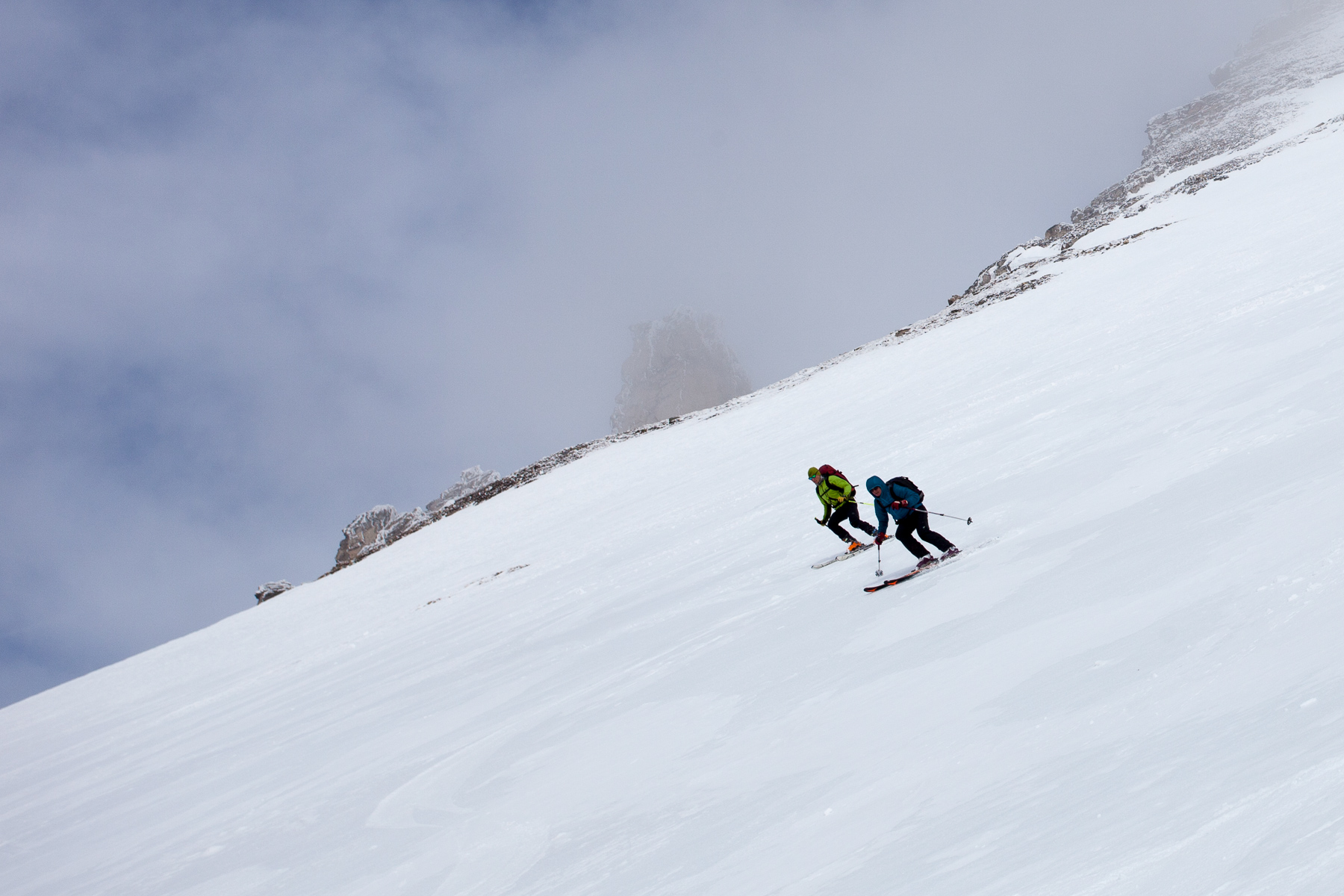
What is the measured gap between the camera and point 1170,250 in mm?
24312

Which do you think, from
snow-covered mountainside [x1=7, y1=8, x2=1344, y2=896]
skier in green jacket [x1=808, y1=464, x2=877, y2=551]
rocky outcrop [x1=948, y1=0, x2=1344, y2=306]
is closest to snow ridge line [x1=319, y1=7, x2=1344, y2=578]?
rocky outcrop [x1=948, y1=0, x2=1344, y2=306]

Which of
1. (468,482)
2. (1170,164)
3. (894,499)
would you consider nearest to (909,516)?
(894,499)

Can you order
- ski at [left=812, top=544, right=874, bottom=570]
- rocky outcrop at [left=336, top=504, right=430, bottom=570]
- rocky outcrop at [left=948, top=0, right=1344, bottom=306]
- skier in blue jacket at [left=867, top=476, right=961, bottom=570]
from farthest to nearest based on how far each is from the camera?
rocky outcrop at [left=336, top=504, right=430, bottom=570], rocky outcrop at [left=948, top=0, right=1344, bottom=306], ski at [left=812, top=544, right=874, bottom=570], skier in blue jacket at [left=867, top=476, right=961, bottom=570]

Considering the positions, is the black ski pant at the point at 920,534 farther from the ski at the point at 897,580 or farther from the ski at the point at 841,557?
the ski at the point at 841,557

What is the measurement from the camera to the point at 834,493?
10.6m

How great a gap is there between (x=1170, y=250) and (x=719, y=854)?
1095 inches

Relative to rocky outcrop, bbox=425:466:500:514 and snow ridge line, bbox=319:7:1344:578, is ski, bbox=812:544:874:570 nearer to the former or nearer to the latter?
snow ridge line, bbox=319:7:1344:578

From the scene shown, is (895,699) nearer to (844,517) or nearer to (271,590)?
(844,517)

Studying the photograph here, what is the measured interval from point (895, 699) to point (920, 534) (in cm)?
357

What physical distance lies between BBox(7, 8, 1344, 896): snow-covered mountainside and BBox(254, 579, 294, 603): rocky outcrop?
22.2m

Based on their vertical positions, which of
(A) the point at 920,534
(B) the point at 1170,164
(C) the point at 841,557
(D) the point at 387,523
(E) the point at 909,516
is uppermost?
(B) the point at 1170,164

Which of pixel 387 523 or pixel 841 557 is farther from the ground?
pixel 387 523

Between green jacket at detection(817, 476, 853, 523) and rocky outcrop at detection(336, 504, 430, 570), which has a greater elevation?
rocky outcrop at detection(336, 504, 430, 570)

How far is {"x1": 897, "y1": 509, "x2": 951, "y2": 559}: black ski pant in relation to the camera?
8.06 m
